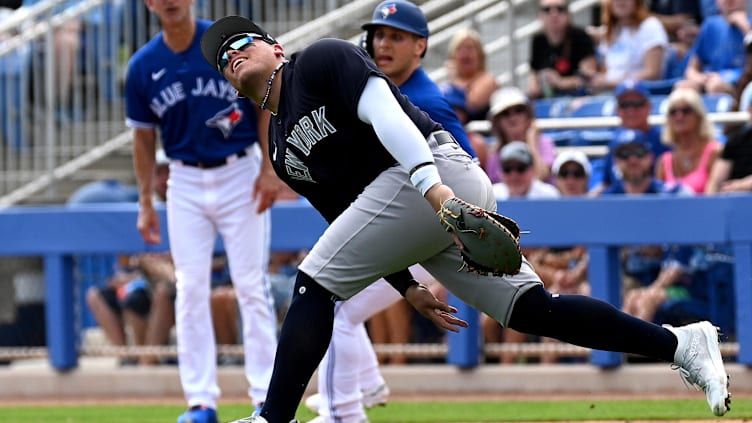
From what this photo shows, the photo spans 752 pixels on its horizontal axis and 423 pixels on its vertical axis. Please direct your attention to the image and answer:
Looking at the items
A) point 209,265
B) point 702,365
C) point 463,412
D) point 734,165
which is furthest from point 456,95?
point 702,365

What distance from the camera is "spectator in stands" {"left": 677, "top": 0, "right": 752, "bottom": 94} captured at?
1022 centimetres

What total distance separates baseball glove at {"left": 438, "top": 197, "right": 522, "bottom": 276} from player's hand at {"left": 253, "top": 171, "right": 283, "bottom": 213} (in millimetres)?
2726

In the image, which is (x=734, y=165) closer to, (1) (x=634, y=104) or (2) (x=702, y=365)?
(1) (x=634, y=104)

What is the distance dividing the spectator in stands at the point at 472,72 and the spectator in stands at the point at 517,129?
82cm

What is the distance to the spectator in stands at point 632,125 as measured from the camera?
943 centimetres

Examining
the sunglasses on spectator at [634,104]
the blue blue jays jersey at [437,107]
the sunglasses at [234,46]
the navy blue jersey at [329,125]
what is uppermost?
the sunglasses at [234,46]

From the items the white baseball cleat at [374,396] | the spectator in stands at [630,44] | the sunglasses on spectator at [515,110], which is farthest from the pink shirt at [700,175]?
the white baseball cleat at [374,396]

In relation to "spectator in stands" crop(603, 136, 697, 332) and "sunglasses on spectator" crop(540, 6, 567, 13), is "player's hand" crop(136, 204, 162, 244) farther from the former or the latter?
"sunglasses on spectator" crop(540, 6, 567, 13)

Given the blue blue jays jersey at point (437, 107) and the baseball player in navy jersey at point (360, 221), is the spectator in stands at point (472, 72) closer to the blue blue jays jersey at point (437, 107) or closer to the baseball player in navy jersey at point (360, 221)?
the blue blue jays jersey at point (437, 107)

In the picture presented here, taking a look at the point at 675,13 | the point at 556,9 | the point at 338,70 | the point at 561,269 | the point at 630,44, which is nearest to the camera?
the point at 338,70

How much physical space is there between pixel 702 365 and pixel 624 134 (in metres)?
4.91

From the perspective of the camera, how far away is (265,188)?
6902 mm

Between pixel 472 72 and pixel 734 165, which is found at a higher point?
pixel 472 72

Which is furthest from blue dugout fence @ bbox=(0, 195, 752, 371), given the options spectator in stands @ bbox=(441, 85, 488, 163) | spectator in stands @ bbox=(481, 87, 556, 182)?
spectator in stands @ bbox=(481, 87, 556, 182)
